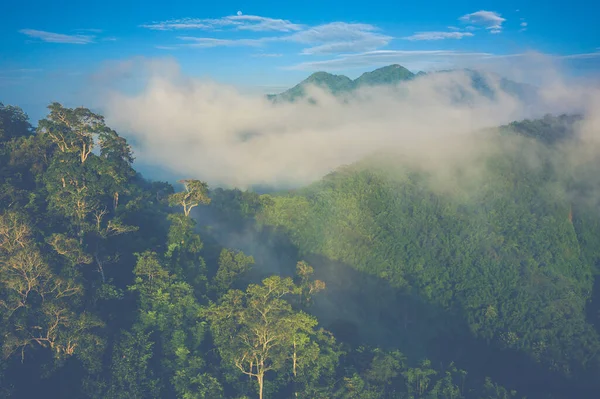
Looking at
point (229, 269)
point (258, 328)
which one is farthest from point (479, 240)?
point (258, 328)

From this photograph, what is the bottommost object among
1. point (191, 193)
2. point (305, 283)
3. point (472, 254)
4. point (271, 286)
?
point (472, 254)

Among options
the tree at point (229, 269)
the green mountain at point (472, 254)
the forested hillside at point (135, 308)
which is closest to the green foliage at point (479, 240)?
the green mountain at point (472, 254)

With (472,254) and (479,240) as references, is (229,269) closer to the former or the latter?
(472,254)

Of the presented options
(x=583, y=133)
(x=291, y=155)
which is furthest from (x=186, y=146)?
(x=583, y=133)

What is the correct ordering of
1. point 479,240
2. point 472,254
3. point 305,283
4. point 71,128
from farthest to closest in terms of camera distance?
point 479,240
point 472,254
point 305,283
point 71,128

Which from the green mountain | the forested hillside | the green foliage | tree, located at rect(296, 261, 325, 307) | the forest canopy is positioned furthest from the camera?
the green foliage

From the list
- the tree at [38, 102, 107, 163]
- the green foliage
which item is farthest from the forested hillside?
the green foliage

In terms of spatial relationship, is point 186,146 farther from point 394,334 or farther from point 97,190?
point 97,190

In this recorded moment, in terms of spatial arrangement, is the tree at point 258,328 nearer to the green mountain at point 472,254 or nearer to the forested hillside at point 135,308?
the forested hillside at point 135,308

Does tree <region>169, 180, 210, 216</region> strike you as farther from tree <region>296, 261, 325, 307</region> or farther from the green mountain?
the green mountain
